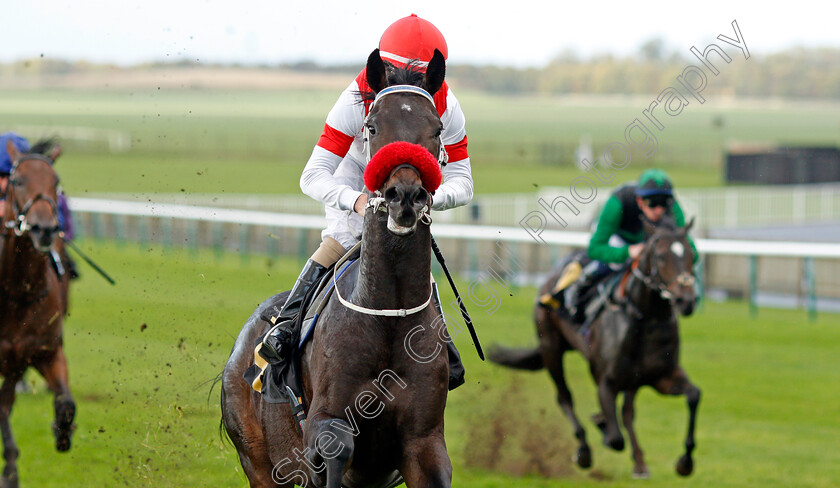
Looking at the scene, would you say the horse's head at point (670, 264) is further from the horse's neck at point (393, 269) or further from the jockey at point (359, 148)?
the horse's neck at point (393, 269)

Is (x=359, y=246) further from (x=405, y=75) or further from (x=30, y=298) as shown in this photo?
(x=30, y=298)

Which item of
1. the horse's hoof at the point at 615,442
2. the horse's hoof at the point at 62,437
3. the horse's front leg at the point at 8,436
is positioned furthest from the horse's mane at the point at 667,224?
the horse's front leg at the point at 8,436

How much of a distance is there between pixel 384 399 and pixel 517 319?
948 centimetres

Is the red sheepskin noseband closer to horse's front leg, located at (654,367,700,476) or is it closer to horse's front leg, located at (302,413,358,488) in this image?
horse's front leg, located at (302,413,358,488)

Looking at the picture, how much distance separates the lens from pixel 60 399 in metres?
6.05

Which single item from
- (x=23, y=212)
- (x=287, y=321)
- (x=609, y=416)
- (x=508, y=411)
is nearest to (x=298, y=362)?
(x=287, y=321)

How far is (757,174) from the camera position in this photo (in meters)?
37.2

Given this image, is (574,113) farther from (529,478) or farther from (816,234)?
(529,478)

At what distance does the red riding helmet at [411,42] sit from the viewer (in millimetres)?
3355

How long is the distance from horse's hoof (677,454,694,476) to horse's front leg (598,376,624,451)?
14.9 inches

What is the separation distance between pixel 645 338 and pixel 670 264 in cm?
57

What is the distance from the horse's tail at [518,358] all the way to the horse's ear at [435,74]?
500 cm

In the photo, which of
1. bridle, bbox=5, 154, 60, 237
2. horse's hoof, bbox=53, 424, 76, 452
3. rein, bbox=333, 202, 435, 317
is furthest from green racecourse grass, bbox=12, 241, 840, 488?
rein, bbox=333, 202, 435, 317

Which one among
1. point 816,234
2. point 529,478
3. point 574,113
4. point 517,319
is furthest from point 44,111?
point 529,478
